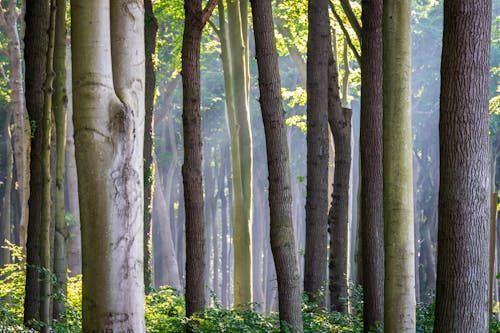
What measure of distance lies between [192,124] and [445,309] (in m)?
5.15

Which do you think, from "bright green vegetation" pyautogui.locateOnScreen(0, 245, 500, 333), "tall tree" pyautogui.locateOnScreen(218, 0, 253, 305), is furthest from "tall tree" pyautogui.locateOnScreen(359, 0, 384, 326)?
"tall tree" pyautogui.locateOnScreen(218, 0, 253, 305)

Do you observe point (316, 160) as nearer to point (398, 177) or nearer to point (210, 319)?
point (210, 319)

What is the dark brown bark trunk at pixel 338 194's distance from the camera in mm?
17078

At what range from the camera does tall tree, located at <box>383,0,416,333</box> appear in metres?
9.49

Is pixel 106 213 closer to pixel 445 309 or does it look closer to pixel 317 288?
pixel 445 309

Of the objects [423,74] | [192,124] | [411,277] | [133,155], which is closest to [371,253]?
[411,277]

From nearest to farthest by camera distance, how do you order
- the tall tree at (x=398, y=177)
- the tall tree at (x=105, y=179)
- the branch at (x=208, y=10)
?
the tall tree at (x=105, y=179)
the tall tree at (x=398, y=177)
the branch at (x=208, y=10)

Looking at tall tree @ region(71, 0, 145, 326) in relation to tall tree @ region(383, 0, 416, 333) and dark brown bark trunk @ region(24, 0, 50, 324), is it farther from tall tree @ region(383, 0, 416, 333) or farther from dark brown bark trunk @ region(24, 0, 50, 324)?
dark brown bark trunk @ region(24, 0, 50, 324)

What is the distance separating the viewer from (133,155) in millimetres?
6441

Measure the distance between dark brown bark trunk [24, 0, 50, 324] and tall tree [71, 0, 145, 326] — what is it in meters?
4.32

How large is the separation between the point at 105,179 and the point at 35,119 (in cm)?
477

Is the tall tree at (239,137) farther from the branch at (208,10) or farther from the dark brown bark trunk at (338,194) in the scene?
the branch at (208,10)

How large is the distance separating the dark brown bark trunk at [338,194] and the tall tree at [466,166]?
28.9 feet

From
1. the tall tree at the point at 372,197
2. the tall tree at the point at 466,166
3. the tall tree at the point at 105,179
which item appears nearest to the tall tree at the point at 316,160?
the tall tree at the point at 372,197
